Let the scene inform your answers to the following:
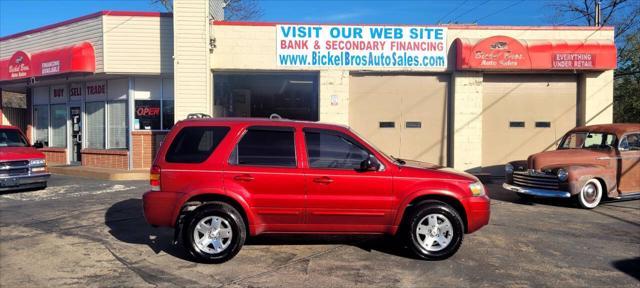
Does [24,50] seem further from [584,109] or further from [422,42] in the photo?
[584,109]

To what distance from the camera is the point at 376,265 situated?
19.5 ft

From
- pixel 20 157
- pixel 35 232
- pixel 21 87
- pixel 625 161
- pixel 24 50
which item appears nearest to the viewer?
pixel 35 232

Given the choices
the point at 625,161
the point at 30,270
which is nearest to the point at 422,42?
the point at 625,161

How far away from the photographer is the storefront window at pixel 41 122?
62.5 ft

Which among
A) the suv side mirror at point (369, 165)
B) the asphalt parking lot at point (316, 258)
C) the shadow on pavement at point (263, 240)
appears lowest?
the asphalt parking lot at point (316, 258)

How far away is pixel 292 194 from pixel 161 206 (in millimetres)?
1652

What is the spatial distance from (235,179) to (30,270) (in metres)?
2.63

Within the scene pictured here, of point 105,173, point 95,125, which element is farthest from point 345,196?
point 95,125

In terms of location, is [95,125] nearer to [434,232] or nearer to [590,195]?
[434,232]

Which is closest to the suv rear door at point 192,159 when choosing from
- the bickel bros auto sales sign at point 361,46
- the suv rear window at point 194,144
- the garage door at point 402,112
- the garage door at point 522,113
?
the suv rear window at point 194,144

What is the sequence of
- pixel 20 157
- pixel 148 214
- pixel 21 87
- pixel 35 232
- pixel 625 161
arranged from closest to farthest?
pixel 148 214, pixel 35 232, pixel 625 161, pixel 20 157, pixel 21 87

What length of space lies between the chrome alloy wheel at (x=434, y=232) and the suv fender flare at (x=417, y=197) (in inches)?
10.2

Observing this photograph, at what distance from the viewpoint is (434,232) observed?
6.20m

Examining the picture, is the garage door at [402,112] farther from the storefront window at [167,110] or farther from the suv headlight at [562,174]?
the storefront window at [167,110]
